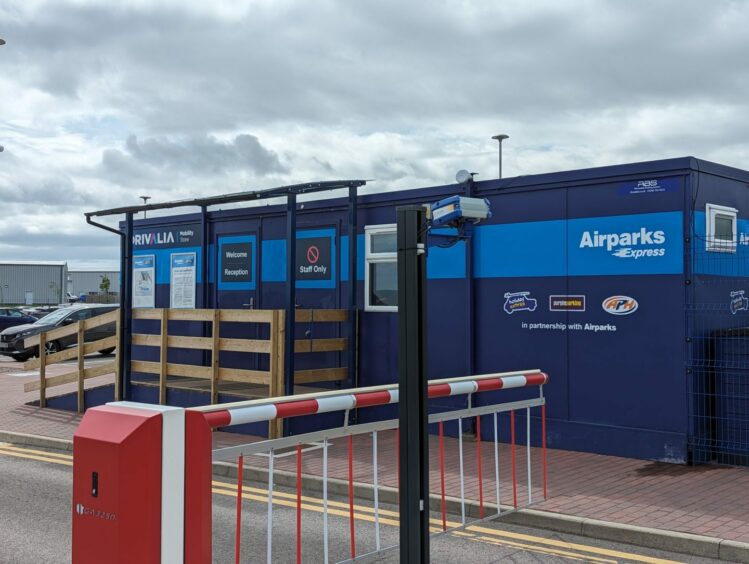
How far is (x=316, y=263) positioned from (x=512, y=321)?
3435 millimetres

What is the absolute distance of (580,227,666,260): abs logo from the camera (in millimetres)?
9609

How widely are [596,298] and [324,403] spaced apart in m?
5.61

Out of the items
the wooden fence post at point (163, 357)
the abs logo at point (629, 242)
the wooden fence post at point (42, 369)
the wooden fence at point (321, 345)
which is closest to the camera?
the abs logo at point (629, 242)

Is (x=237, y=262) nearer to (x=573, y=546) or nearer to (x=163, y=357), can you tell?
(x=163, y=357)

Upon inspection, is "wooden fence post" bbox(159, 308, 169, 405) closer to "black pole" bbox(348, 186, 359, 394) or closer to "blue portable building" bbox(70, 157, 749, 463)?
"blue portable building" bbox(70, 157, 749, 463)

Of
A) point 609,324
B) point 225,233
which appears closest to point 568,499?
point 609,324

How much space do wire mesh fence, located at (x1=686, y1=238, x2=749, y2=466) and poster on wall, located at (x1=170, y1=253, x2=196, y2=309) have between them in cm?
856

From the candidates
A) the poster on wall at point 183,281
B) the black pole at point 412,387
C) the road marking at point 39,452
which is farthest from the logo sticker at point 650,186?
the poster on wall at point 183,281

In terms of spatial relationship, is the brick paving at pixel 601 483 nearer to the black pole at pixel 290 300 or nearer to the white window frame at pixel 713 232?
the black pole at pixel 290 300

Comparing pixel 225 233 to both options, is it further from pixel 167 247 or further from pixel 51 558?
pixel 51 558

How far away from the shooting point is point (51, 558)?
6.31 metres

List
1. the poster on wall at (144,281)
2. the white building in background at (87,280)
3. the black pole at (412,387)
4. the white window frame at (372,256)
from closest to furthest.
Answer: the black pole at (412,387)
the white window frame at (372,256)
the poster on wall at (144,281)
the white building in background at (87,280)

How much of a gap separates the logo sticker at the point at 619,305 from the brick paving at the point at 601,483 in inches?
66.9

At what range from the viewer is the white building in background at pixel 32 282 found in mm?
82188
